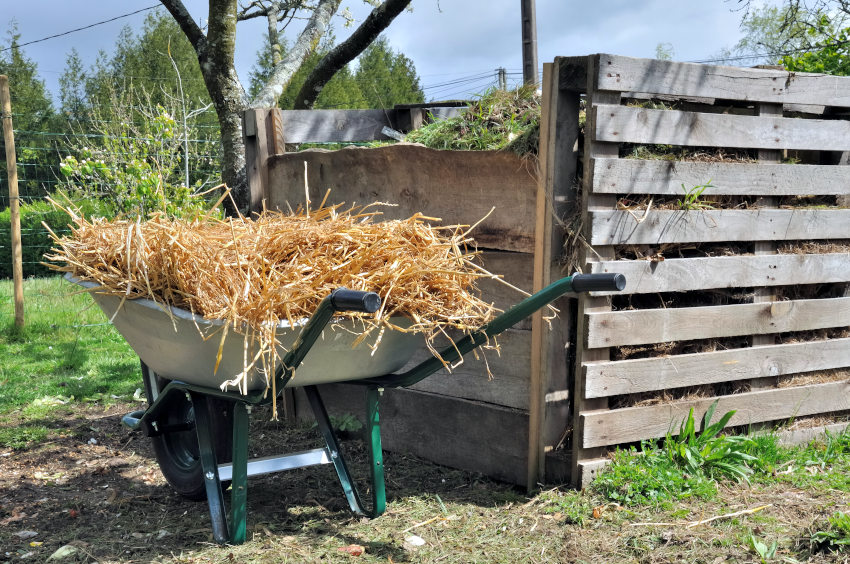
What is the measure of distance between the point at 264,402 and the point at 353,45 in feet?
17.3

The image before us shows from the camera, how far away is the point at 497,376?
11.9 ft

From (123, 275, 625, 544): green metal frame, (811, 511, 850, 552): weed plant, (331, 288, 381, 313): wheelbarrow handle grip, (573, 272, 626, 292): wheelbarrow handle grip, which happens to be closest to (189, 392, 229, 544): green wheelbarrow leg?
(123, 275, 625, 544): green metal frame

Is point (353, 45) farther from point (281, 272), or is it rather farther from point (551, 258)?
point (281, 272)

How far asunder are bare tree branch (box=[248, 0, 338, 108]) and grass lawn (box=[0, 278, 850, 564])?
362cm

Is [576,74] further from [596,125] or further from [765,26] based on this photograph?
[765,26]

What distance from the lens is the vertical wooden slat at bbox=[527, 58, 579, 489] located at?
3232 mm

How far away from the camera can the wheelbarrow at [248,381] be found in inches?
103

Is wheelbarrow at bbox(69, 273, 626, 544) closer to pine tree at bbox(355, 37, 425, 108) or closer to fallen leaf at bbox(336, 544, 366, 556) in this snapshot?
fallen leaf at bbox(336, 544, 366, 556)

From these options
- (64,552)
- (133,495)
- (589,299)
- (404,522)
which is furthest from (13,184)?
(589,299)

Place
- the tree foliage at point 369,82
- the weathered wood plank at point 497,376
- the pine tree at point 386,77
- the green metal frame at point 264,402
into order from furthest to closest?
the pine tree at point 386,77, the tree foliage at point 369,82, the weathered wood plank at point 497,376, the green metal frame at point 264,402

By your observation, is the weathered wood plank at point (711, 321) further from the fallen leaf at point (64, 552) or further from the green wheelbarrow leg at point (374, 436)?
the fallen leaf at point (64, 552)

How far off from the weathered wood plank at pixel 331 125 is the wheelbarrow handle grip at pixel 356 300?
2.61 metres

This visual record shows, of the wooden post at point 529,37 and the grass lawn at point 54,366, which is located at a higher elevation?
the wooden post at point 529,37

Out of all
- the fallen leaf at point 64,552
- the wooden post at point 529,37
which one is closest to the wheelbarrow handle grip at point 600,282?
the fallen leaf at point 64,552
